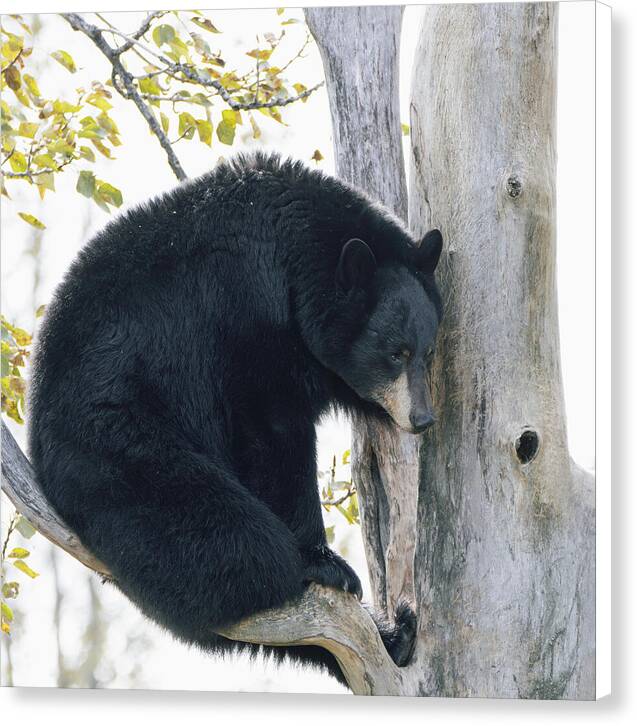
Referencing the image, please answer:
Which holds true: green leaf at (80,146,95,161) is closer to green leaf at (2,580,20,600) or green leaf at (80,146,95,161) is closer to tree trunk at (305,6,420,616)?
tree trunk at (305,6,420,616)

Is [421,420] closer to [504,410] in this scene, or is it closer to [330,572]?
[504,410]

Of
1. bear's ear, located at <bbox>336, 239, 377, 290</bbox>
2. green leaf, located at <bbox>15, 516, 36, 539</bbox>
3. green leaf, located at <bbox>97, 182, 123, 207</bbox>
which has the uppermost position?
green leaf, located at <bbox>97, 182, 123, 207</bbox>

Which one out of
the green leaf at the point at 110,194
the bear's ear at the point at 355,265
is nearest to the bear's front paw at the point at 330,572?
the bear's ear at the point at 355,265

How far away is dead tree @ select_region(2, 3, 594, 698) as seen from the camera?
4.26 meters

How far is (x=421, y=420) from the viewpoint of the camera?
4203mm

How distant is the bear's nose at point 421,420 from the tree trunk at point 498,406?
19 centimetres

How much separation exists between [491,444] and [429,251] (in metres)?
0.76

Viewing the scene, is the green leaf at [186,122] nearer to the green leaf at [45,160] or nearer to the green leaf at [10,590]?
the green leaf at [45,160]

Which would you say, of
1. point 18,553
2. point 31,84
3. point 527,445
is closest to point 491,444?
point 527,445

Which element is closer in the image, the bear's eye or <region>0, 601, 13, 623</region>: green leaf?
the bear's eye

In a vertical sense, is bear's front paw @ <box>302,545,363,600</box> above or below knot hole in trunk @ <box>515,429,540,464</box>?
below

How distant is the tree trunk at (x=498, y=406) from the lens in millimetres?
4289

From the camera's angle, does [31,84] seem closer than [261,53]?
No

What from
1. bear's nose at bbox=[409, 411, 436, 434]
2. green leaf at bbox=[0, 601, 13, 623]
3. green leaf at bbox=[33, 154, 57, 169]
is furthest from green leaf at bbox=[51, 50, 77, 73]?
green leaf at bbox=[0, 601, 13, 623]
